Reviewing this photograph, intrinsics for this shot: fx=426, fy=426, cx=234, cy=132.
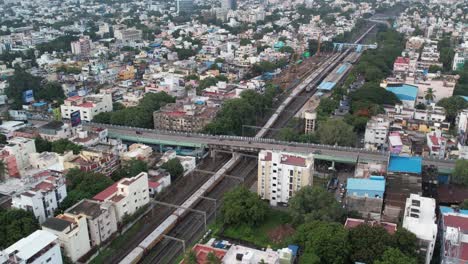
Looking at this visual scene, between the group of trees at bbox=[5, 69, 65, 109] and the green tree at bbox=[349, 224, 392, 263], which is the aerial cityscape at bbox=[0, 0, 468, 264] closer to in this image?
the green tree at bbox=[349, 224, 392, 263]

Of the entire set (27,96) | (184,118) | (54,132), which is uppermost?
(27,96)

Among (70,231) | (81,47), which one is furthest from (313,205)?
(81,47)

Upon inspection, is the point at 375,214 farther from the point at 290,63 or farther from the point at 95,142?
the point at 290,63

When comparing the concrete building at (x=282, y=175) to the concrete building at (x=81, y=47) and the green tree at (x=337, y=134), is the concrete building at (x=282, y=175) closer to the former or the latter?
the green tree at (x=337, y=134)

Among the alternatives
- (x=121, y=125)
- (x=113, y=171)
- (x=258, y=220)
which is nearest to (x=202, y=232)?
(x=258, y=220)

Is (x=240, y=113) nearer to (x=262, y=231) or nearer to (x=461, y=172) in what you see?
(x=262, y=231)
